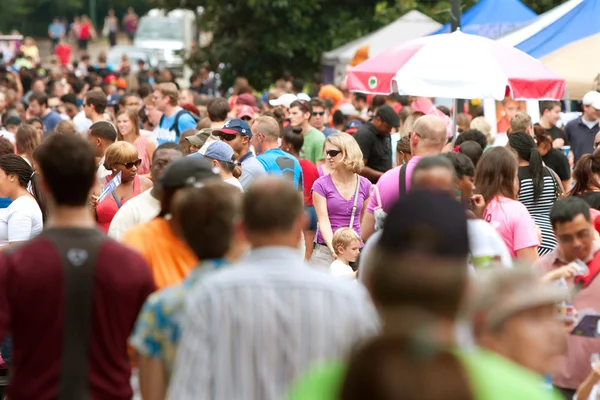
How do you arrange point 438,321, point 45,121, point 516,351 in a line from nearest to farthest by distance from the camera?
1. point 438,321
2. point 516,351
3. point 45,121

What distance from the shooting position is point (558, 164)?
11383 millimetres

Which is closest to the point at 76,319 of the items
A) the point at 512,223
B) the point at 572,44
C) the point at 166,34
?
the point at 512,223

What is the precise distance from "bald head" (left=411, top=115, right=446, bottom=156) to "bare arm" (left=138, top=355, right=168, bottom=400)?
3.16m

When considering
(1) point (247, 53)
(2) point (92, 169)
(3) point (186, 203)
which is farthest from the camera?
(1) point (247, 53)

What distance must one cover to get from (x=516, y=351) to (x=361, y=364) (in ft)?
3.29

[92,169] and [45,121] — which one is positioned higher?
[92,169]

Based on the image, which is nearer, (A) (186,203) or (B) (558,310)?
(A) (186,203)

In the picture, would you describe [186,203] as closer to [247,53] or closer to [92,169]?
[92,169]

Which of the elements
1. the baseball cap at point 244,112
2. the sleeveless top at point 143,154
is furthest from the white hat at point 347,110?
the sleeveless top at point 143,154

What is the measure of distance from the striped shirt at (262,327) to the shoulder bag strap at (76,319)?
0.77 m

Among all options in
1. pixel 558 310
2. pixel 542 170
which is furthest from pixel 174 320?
pixel 542 170

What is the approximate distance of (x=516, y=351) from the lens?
132 inches

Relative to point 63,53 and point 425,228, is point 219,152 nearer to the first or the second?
point 425,228

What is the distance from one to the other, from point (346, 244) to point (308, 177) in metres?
1.78
